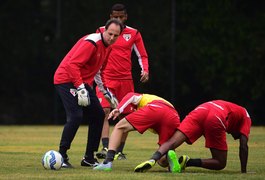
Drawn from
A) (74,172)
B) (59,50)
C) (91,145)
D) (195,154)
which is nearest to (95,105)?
(91,145)

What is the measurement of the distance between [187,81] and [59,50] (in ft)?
14.3

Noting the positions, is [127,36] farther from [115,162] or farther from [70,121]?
[70,121]

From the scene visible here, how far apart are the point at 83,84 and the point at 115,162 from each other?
1794 mm

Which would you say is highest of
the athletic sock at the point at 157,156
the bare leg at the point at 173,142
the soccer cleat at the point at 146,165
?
the bare leg at the point at 173,142

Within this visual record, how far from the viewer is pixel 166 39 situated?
28.3 m

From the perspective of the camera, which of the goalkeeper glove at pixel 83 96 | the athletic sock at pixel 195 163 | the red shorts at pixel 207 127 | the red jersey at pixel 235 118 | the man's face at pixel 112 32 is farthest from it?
the man's face at pixel 112 32

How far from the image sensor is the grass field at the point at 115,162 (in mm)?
9977

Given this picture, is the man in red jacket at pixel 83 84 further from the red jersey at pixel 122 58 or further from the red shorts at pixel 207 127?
the red jersey at pixel 122 58

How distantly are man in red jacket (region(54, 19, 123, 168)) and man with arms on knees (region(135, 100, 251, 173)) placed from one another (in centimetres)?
126

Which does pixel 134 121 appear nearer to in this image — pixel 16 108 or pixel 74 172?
pixel 74 172

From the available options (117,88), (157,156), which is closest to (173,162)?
(157,156)

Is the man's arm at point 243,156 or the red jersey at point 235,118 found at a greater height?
the red jersey at point 235,118

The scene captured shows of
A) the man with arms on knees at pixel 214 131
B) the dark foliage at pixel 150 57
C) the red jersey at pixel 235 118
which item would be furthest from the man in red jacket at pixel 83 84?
the dark foliage at pixel 150 57

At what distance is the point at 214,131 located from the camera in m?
10.6
